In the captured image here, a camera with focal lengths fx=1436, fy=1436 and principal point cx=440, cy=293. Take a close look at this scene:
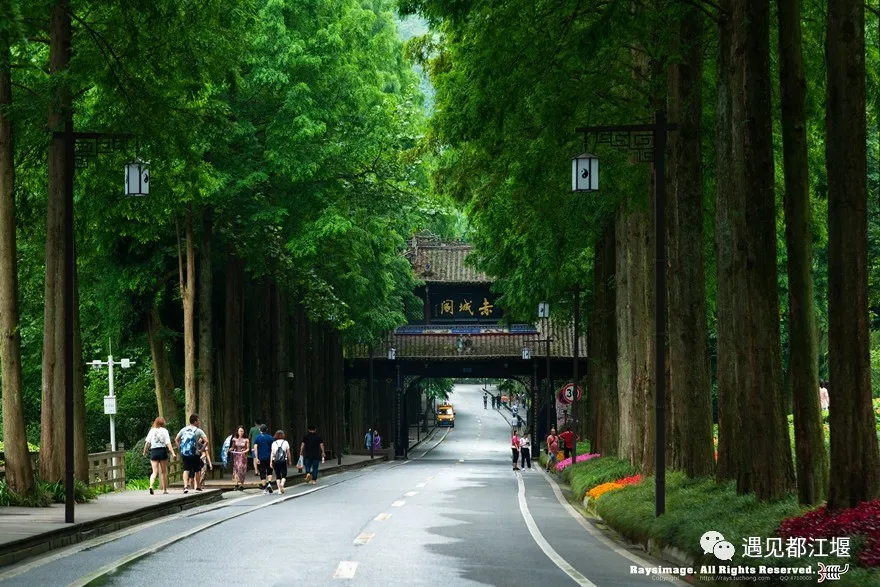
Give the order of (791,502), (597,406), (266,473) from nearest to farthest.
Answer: (791,502), (266,473), (597,406)

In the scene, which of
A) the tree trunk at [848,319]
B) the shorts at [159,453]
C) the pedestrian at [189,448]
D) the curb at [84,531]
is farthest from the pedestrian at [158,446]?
the tree trunk at [848,319]

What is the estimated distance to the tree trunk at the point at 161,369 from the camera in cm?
4516

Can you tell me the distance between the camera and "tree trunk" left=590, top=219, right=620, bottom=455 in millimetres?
39625

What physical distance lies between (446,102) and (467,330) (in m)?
48.7

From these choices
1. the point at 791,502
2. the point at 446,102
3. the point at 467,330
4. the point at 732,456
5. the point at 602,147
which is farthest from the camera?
the point at 467,330

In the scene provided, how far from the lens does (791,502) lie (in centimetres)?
1766

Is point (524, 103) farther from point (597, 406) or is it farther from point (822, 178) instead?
point (597, 406)

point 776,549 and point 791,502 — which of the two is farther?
point 791,502

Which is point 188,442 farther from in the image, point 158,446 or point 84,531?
point 84,531

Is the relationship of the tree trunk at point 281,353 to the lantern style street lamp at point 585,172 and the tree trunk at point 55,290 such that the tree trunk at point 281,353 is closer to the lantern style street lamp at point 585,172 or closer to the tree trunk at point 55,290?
the tree trunk at point 55,290

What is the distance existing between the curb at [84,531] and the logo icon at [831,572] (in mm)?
9289

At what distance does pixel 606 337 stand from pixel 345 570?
92.4 feet

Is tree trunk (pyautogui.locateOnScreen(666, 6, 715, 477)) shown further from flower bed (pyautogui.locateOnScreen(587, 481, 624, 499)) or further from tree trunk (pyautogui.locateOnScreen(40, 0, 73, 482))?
tree trunk (pyautogui.locateOnScreen(40, 0, 73, 482))

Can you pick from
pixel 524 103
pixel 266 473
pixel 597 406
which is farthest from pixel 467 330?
pixel 524 103
